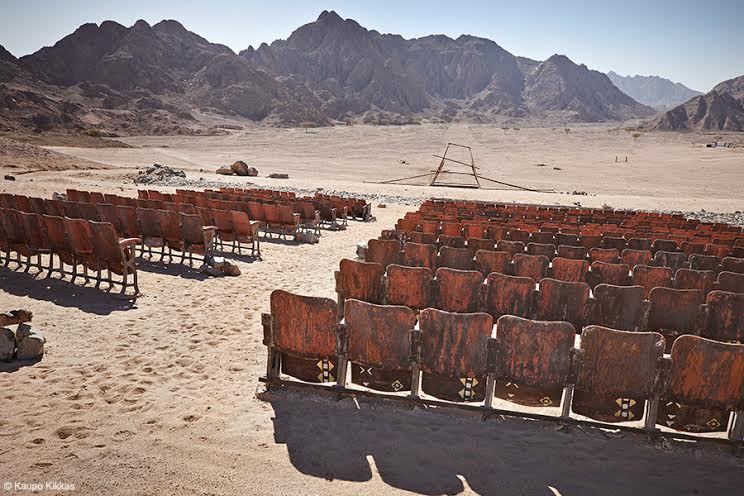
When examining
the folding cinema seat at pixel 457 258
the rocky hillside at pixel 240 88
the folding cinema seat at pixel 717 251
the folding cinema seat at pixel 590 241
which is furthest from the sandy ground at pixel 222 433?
the rocky hillside at pixel 240 88

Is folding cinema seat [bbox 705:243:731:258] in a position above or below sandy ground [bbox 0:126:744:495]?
above

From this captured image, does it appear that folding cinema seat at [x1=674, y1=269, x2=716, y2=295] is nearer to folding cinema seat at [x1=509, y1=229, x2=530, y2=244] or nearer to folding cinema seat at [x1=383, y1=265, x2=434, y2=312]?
folding cinema seat at [x1=383, y1=265, x2=434, y2=312]

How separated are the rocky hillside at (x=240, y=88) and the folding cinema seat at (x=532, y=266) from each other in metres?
73.7

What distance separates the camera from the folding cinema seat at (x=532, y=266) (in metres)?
6.44

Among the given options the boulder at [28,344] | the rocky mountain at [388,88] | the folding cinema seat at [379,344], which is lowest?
the boulder at [28,344]

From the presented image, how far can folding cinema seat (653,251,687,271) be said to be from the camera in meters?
7.88

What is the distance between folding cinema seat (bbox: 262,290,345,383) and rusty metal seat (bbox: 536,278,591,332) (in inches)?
93.5

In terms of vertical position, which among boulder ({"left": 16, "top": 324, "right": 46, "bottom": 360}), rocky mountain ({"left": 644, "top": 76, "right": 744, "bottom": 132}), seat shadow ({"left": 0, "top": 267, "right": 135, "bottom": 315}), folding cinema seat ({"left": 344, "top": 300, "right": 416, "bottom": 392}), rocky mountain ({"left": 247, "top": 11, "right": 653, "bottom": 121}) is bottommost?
seat shadow ({"left": 0, "top": 267, "right": 135, "bottom": 315})

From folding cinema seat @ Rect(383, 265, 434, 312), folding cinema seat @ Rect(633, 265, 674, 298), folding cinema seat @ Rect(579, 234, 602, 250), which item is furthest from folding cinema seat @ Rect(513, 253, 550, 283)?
folding cinema seat @ Rect(579, 234, 602, 250)

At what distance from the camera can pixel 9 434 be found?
10.9ft

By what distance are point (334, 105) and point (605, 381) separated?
135754 mm

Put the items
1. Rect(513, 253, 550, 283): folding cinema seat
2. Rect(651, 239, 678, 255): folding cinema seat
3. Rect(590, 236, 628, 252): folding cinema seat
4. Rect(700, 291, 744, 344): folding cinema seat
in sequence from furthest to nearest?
Rect(590, 236, 628, 252): folding cinema seat, Rect(651, 239, 678, 255): folding cinema seat, Rect(513, 253, 550, 283): folding cinema seat, Rect(700, 291, 744, 344): folding cinema seat

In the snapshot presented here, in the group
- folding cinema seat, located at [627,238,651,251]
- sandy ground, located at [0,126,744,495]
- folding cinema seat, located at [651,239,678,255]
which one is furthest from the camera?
folding cinema seat, located at [627,238,651,251]

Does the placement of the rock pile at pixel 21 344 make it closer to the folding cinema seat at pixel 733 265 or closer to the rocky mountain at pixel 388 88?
the folding cinema seat at pixel 733 265
